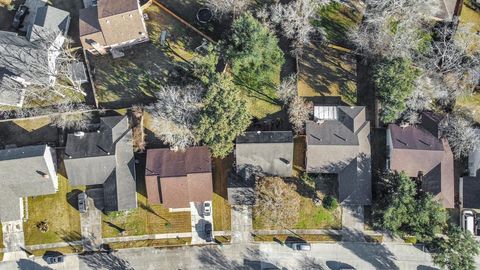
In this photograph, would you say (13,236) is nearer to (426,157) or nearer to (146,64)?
(146,64)

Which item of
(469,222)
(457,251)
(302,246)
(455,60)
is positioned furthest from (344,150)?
(469,222)

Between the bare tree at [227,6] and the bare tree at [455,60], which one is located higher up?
the bare tree at [227,6]

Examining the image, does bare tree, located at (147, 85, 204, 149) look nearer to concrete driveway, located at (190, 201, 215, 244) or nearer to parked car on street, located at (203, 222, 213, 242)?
concrete driveway, located at (190, 201, 215, 244)

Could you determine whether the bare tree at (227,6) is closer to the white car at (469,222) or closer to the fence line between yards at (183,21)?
the fence line between yards at (183,21)

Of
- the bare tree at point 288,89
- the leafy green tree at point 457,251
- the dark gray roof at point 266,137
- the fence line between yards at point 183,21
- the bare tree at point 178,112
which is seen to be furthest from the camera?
the fence line between yards at point 183,21

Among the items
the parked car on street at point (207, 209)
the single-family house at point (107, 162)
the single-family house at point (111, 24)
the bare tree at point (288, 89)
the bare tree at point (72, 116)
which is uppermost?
the single-family house at point (111, 24)

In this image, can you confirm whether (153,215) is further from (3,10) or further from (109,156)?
(3,10)

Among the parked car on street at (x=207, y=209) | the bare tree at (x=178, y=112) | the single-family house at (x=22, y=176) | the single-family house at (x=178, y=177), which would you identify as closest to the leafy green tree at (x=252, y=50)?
the bare tree at (x=178, y=112)

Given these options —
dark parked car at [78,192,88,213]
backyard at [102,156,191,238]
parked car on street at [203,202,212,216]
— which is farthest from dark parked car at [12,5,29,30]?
parked car on street at [203,202,212,216]

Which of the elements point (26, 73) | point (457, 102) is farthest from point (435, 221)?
point (26, 73)
